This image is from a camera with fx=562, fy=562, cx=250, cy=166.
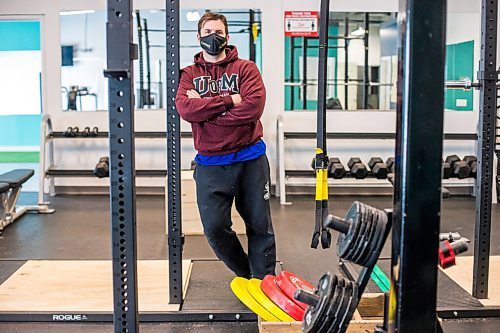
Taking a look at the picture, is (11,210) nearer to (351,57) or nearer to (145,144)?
(145,144)

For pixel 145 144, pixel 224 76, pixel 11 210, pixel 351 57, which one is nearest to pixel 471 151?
pixel 351 57

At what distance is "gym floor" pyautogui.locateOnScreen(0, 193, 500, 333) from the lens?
282cm

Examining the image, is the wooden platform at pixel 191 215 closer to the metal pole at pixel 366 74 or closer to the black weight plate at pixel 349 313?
the metal pole at pixel 366 74

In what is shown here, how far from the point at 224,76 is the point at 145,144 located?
3.57 m

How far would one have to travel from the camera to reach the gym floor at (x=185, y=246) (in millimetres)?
2816

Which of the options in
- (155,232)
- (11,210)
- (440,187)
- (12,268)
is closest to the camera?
(440,187)

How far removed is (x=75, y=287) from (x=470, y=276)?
2.33 meters

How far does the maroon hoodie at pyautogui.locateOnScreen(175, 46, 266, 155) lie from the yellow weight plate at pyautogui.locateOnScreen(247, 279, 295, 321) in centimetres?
68

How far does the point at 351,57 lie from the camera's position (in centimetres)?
649

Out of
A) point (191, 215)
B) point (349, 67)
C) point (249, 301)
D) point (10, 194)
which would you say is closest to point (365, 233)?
point (249, 301)

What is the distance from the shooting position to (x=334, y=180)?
20.5 ft

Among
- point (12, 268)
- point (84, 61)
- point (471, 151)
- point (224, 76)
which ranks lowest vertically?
point (12, 268)

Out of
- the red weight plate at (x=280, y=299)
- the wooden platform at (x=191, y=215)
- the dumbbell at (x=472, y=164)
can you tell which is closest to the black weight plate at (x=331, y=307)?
the red weight plate at (x=280, y=299)

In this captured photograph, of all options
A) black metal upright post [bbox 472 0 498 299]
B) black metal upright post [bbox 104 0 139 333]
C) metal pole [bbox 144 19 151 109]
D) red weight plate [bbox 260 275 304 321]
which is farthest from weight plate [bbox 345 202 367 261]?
metal pole [bbox 144 19 151 109]
